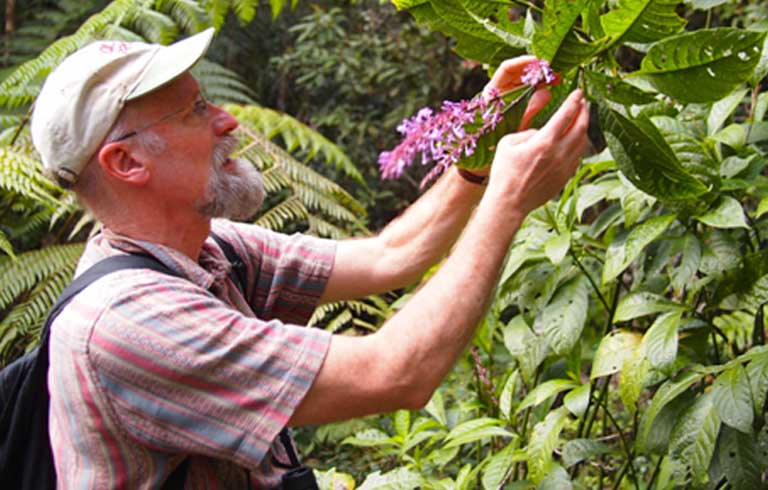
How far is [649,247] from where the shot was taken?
5.41 feet

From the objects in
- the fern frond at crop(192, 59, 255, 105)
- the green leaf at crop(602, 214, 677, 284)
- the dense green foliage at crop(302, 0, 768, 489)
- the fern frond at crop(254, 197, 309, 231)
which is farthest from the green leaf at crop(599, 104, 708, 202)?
the fern frond at crop(192, 59, 255, 105)

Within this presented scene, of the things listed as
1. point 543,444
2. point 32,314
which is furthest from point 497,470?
point 32,314

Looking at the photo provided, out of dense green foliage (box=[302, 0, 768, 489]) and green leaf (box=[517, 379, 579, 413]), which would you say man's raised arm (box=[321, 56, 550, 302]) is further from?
green leaf (box=[517, 379, 579, 413])

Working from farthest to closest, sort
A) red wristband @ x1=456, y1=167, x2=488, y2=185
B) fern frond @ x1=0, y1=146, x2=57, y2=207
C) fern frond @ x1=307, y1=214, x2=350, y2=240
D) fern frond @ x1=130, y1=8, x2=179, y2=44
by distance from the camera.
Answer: fern frond @ x1=307, y1=214, x2=350, y2=240 → fern frond @ x1=130, y1=8, x2=179, y2=44 → fern frond @ x1=0, y1=146, x2=57, y2=207 → red wristband @ x1=456, y1=167, x2=488, y2=185

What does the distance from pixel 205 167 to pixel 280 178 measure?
6.81 ft

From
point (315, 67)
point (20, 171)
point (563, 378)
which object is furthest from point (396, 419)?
point (315, 67)

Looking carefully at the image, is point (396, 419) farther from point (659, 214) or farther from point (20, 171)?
point (20, 171)

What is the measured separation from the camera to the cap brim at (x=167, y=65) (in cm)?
138

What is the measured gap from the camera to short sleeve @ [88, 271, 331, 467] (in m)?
1.16

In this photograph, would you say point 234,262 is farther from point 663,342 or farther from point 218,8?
point 218,8

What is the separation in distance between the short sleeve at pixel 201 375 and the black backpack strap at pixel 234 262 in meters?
0.48

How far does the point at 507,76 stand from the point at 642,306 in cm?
52

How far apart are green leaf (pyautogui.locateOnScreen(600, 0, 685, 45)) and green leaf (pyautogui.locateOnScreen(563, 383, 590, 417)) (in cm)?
76

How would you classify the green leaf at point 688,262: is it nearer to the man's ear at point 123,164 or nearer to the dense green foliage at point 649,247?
the dense green foliage at point 649,247
